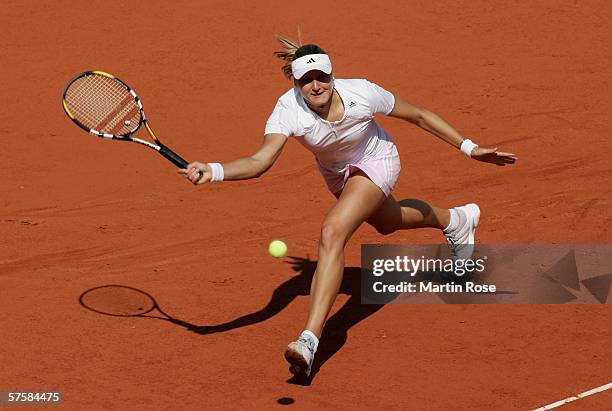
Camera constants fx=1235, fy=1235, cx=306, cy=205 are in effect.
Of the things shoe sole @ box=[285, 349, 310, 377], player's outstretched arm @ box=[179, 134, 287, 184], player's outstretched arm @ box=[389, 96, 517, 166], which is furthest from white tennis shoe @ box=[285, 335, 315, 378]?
player's outstretched arm @ box=[389, 96, 517, 166]

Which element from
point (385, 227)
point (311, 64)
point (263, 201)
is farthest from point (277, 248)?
point (311, 64)

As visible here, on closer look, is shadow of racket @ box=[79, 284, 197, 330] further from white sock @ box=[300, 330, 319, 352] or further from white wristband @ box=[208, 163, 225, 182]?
white wristband @ box=[208, 163, 225, 182]

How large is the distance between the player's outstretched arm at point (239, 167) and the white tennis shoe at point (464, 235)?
6.84 feet

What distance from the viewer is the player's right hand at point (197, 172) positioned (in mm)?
7344

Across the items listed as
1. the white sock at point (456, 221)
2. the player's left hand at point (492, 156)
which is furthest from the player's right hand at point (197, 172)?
the white sock at point (456, 221)

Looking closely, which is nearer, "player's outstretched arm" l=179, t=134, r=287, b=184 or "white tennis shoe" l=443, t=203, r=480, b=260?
"player's outstretched arm" l=179, t=134, r=287, b=184

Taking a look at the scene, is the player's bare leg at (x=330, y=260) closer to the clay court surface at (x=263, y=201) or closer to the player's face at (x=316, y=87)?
the clay court surface at (x=263, y=201)

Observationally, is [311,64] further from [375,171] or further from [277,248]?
[277,248]

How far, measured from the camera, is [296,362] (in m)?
7.57

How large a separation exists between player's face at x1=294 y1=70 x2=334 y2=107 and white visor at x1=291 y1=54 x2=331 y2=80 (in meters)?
0.03

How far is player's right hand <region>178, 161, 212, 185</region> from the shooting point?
24.1 ft

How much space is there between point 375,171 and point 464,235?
1373 millimetres

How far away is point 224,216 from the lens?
35.0 feet

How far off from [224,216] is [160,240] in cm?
Result: 75
